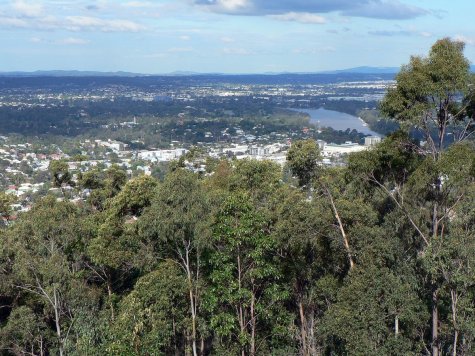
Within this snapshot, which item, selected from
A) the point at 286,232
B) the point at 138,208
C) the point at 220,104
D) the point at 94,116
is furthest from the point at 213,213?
the point at 220,104

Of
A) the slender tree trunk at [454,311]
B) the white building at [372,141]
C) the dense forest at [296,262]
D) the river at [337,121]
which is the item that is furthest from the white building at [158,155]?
the slender tree trunk at [454,311]

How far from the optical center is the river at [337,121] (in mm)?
79325

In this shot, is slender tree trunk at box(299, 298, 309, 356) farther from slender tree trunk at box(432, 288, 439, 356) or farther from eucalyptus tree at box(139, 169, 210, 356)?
slender tree trunk at box(432, 288, 439, 356)

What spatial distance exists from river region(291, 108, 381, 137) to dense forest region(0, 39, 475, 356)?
62.8 meters

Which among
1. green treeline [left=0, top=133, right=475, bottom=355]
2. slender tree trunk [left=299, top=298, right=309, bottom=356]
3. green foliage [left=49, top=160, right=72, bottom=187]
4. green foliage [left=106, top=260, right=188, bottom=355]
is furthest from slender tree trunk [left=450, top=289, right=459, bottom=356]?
green foliage [left=49, top=160, right=72, bottom=187]

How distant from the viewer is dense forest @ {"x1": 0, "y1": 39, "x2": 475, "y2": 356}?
8.52 metres

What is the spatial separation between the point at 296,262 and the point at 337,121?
81527 millimetres

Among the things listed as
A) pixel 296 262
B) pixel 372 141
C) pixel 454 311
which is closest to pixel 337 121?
pixel 372 141

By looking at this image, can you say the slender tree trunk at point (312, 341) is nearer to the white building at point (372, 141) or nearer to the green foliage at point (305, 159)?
the green foliage at point (305, 159)

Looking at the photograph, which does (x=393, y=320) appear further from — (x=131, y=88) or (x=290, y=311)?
(x=131, y=88)

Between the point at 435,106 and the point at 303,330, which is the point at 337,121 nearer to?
the point at 303,330

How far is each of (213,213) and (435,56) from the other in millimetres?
4178

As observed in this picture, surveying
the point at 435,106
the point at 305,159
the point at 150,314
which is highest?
the point at 435,106

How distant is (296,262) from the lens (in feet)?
34.8
